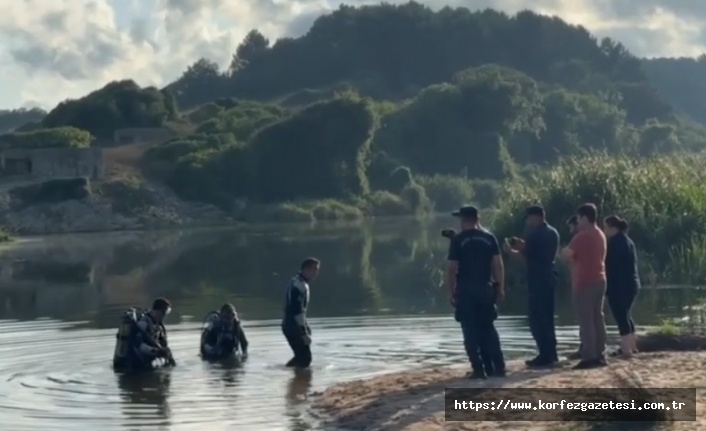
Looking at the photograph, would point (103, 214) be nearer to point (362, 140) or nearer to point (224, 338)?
point (362, 140)

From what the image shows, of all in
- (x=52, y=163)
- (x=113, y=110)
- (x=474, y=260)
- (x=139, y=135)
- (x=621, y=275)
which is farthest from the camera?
(x=113, y=110)

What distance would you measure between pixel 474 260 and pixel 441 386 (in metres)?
1.40

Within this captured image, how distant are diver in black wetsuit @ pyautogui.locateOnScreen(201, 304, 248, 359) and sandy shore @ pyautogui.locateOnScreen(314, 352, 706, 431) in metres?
4.06

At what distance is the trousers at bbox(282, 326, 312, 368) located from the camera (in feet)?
68.2

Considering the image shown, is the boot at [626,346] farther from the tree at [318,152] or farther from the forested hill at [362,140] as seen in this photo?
the tree at [318,152]

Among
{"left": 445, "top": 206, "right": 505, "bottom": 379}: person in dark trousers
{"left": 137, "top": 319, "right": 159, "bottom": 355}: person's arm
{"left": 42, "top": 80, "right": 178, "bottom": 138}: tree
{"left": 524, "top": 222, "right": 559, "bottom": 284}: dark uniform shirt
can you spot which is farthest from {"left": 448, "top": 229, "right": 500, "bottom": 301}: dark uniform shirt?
{"left": 42, "top": 80, "right": 178, "bottom": 138}: tree

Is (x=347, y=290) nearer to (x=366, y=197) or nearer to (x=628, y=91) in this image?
(x=366, y=197)

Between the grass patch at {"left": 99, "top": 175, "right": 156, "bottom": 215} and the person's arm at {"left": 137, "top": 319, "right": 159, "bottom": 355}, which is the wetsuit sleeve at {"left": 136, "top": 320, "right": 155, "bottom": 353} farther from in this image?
the grass patch at {"left": 99, "top": 175, "right": 156, "bottom": 215}

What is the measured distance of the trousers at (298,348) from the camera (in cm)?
2080

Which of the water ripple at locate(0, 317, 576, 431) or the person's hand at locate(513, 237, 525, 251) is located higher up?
the person's hand at locate(513, 237, 525, 251)

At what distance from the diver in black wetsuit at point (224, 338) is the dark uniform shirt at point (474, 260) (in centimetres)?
633

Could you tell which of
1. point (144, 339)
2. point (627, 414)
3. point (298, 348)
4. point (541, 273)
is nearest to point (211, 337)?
point (144, 339)

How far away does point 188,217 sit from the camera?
95.2 metres

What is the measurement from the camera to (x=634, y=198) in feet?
111
